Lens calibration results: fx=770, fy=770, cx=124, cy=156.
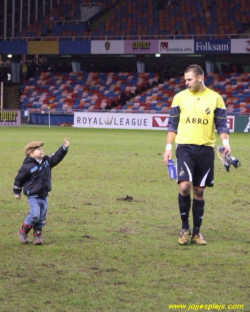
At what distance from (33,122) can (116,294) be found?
41.2m

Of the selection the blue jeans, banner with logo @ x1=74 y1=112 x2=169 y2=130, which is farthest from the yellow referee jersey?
banner with logo @ x1=74 y1=112 x2=169 y2=130

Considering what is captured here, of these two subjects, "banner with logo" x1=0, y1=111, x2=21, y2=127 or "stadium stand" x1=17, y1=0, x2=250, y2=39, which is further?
"stadium stand" x1=17, y1=0, x2=250, y2=39

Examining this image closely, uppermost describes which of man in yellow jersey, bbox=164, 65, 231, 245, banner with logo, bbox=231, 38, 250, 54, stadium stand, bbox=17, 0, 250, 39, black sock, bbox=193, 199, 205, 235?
stadium stand, bbox=17, 0, 250, 39

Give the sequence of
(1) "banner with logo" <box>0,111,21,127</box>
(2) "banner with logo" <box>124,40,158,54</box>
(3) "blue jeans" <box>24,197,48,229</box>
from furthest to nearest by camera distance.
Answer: (2) "banner with logo" <box>124,40,158,54</box> < (1) "banner with logo" <box>0,111,21,127</box> < (3) "blue jeans" <box>24,197,48,229</box>

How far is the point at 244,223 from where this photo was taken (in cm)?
1137

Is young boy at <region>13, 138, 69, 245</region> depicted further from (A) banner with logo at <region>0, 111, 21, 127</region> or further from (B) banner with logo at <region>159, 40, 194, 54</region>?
(B) banner with logo at <region>159, 40, 194, 54</region>

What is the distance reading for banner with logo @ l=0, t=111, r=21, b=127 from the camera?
46.0 m

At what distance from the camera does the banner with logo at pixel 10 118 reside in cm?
4597

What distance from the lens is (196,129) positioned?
9359mm

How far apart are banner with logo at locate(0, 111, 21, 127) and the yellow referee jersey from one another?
123 feet

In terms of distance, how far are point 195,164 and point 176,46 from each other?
39004 mm

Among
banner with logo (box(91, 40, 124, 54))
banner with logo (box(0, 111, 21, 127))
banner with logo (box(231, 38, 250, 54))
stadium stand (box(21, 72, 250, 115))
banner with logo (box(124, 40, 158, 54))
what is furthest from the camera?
Answer: banner with logo (box(91, 40, 124, 54))

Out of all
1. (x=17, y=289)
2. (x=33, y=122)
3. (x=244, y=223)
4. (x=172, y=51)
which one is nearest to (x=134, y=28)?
(x=172, y=51)

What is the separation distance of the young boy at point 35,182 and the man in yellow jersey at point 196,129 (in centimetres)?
141
